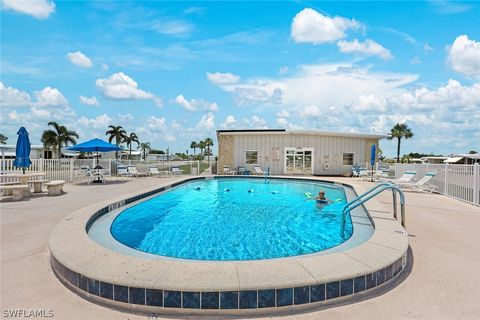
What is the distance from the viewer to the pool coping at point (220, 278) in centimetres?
265

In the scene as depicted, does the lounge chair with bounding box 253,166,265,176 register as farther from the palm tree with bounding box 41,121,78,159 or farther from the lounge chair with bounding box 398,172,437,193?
the palm tree with bounding box 41,121,78,159

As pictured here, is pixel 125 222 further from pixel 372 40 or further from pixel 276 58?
pixel 372 40

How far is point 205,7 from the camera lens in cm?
1217

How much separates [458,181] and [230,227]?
9.05 meters

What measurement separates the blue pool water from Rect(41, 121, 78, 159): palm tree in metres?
38.8

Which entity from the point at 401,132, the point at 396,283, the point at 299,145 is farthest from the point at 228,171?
the point at 401,132

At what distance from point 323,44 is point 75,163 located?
46.4 ft

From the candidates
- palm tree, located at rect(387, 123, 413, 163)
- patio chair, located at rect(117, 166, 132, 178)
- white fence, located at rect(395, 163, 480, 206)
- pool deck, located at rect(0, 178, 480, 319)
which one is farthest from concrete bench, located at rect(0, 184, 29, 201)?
palm tree, located at rect(387, 123, 413, 163)

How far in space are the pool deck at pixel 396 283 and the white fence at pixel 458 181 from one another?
3776 mm

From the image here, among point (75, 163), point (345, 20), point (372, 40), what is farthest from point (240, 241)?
point (75, 163)

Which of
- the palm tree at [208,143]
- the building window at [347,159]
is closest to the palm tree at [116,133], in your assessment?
the palm tree at [208,143]

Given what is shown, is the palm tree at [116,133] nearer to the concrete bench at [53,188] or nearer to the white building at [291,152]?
the white building at [291,152]

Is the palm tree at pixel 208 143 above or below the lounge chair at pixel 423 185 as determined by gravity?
above

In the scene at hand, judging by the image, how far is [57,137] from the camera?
41375 mm
